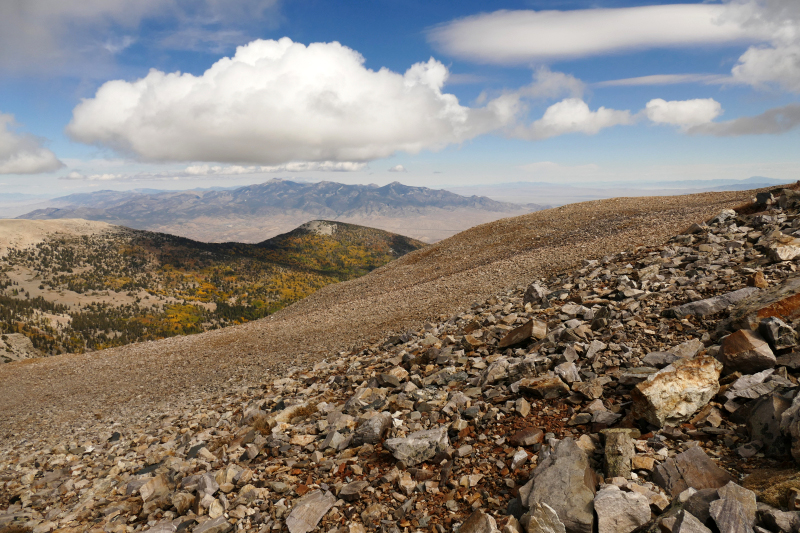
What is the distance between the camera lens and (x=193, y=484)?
9.15 m

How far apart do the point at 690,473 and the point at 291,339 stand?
2541 centimetres

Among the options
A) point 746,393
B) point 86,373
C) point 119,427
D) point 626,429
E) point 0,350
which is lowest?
point 0,350

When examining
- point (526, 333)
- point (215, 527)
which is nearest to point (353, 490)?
point (215, 527)

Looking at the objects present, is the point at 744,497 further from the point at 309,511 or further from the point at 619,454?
the point at 309,511

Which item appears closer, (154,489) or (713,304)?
(154,489)

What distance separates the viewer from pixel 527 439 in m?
7.38

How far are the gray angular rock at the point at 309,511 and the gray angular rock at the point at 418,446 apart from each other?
1.58 metres

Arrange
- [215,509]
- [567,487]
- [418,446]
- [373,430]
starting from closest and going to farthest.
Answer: [567,487]
[215,509]
[418,446]
[373,430]

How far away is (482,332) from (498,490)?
837 centimetres

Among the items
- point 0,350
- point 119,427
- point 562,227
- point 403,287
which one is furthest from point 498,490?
point 0,350

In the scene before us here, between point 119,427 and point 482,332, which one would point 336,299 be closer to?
point 119,427

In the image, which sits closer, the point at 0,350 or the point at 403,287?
the point at 403,287

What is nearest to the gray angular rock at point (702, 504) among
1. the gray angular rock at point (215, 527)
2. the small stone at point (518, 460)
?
the small stone at point (518, 460)

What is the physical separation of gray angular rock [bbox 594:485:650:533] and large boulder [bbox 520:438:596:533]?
0.16m
